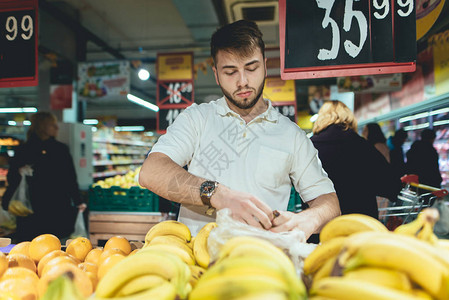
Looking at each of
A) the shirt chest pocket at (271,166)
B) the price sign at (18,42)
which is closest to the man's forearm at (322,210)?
the shirt chest pocket at (271,166)

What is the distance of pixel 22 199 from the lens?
3.91 m

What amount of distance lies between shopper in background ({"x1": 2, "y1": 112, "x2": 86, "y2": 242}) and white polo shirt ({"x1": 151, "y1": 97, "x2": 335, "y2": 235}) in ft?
9.36

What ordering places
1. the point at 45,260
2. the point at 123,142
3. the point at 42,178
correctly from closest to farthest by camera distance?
Result: the point at 45,260, the point at 42,178, the point at 123,142

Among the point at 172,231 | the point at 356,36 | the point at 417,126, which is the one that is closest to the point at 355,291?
the point at 172,231

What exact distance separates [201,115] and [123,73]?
6.10m

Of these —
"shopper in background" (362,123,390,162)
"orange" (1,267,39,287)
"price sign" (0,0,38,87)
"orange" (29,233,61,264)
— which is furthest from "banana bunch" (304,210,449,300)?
"shopper in background" (362,123,390,162)

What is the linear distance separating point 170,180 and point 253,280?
0.93 m

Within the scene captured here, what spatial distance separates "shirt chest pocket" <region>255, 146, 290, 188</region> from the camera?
5.91 ft

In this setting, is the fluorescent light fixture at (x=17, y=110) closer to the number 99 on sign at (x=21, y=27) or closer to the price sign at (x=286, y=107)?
the price sign at (x=286, y=107)

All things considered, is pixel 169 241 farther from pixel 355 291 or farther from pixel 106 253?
pixel 355 291

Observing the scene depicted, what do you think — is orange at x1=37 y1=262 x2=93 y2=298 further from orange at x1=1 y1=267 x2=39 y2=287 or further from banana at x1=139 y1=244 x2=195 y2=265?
banana at x1=139 y1=244 x2=195 y2=265

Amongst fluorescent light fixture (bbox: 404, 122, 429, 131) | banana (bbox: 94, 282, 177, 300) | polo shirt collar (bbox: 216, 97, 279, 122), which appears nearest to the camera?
banana (bbox: 94, 282, 177, 300)

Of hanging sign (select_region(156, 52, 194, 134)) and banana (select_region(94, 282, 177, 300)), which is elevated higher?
hanging sign (select_region(156, 52, 194, 134))

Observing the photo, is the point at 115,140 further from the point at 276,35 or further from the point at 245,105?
the point at 245,105
